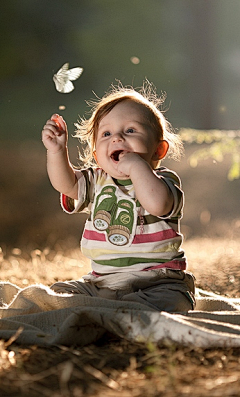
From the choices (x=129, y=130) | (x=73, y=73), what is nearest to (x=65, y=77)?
(x=73, y=73)

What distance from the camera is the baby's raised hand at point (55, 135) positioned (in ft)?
5.65

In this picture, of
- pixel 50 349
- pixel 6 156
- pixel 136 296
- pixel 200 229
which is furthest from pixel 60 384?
pixel 6 156

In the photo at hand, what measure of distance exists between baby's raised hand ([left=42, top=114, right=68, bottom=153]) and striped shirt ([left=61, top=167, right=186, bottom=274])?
0.16m

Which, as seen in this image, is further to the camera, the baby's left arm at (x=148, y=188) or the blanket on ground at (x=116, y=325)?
the baby's left arm at (x=148, y=188)

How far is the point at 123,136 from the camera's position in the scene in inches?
67.7

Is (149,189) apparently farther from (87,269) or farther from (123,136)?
(87,269)

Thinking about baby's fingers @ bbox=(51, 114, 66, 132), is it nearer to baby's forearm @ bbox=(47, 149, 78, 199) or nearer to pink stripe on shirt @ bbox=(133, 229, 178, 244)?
baby's forearm @ bbox=(47, 149, 78, 199)

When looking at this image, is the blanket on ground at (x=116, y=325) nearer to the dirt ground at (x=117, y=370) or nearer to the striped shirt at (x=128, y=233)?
the dirt ground at (x=117, y=370)

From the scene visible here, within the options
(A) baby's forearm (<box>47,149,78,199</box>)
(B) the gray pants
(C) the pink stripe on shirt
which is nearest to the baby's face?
(A) baby's forearm (<box>47,149,78,199</box>)

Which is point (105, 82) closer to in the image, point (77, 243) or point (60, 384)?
point (77, 243)

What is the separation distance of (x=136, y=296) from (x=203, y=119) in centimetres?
430

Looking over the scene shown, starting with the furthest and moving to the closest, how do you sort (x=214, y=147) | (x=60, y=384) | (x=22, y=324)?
(x=214, y=147) → (x=22, y=324) → (x=60, y=384)

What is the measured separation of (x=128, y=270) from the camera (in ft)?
5.54

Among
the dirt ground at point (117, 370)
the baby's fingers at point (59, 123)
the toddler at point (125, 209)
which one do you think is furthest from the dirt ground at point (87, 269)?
the baby's fingers at point (59, 123)
